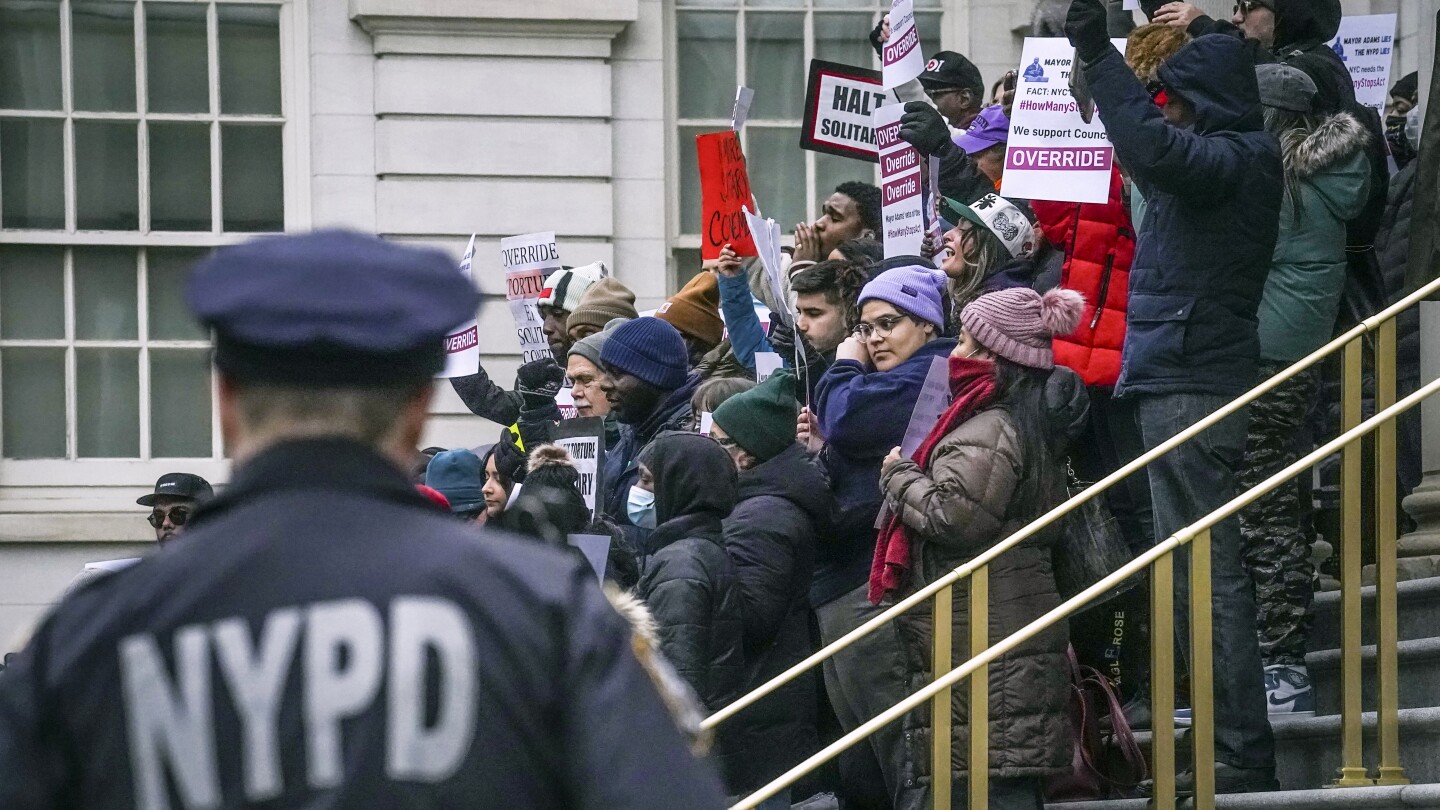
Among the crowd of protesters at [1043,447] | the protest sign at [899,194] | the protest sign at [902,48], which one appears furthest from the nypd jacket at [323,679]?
the protest sign at [902,48]

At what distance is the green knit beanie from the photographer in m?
6.30

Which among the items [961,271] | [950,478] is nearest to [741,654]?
[950,478]

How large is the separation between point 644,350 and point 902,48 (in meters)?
1.73

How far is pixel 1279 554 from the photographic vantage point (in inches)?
233

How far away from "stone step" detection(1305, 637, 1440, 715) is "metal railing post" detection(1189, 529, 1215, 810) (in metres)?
0.41

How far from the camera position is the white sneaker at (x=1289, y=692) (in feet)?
20.0

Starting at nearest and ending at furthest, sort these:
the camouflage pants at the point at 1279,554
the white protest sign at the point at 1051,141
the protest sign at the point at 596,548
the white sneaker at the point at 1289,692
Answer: the protest sign at the point at 596,548, the camouflage pants at the point at 1279,554, the white sneaker at the point at 1289,692, the white protest sign at the point at 1051,141

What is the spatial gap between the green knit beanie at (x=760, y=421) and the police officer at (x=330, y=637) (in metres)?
4.28

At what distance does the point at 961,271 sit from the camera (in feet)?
22.4

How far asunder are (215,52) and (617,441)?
569cm

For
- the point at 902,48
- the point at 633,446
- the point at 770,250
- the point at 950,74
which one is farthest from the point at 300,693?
the point at 950,74

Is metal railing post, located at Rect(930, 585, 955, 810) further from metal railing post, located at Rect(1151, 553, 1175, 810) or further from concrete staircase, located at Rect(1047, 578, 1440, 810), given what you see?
metal railing post, located at Rect(1151, 553, 1175, 810)

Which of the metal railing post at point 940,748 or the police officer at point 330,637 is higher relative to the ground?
the police officer at point 330,637

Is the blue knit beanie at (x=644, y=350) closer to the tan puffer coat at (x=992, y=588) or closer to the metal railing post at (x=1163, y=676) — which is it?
the tan puffer coat at (x=992, y=588)
